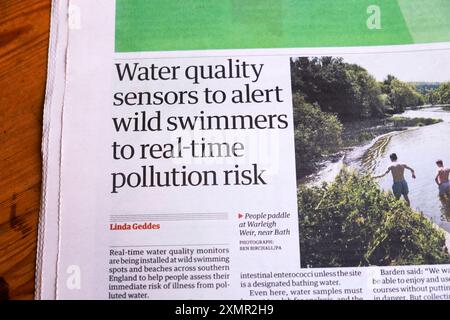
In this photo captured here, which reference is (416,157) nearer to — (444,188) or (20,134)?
(444,188)

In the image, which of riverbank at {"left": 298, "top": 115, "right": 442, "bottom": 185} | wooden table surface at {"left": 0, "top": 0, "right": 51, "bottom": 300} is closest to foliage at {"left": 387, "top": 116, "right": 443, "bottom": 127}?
riverbank at {"left": 298, "top": 115, "right": 442, "bottom": 185}

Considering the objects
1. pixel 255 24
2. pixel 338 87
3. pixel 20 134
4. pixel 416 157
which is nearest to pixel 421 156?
pixel 416 157

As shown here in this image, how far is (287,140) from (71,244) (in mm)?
242

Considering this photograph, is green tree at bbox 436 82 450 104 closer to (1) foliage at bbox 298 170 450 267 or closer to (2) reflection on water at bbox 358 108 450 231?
(2) reflection on water at bbox 358 108 450 231

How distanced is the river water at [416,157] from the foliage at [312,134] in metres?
0.02

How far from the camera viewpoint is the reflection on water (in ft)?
1.47

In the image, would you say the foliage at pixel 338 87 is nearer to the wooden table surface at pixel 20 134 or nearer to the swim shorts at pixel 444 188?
the swim shorts at pixel 444 188

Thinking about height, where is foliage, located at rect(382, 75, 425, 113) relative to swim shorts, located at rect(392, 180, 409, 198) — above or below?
above

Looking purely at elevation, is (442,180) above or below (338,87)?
below

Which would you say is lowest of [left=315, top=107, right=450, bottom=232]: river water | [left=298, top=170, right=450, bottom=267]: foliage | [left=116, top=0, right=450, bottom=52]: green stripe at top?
[left=298, top=170, right=450, bottom=267]: foliage

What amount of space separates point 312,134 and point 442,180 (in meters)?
0.14

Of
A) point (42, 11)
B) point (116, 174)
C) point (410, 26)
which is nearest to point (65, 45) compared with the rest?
point (42, 11)

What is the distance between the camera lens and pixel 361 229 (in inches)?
17.5

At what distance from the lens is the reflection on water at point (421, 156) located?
17.6 inches
